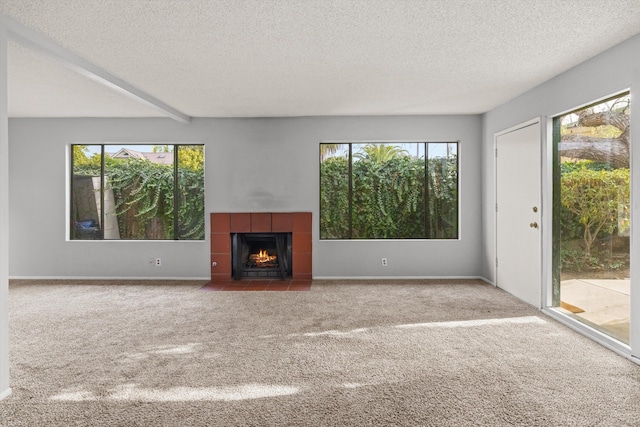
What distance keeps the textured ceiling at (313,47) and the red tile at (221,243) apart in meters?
1.87

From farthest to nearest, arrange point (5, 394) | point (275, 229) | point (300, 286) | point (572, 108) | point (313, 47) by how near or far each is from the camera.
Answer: point (275, 229), point (300, 286), point (572, 108), point (313, 47), point (5, 394)

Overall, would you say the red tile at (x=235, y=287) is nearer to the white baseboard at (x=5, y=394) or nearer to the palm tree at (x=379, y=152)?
the palm tree at (x=379, y=152)

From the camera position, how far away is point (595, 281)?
11.3 feet

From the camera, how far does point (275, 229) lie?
223 inches

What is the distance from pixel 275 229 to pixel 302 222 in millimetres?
401

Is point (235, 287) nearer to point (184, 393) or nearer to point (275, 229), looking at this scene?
point (275, 229)

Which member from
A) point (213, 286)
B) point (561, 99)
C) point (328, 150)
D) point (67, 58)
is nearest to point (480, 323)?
point (561, 99)

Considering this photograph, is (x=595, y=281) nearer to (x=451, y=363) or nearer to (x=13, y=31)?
(x=451, y=363)

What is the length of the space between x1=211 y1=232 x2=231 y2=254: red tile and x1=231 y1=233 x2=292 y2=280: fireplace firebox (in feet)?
0.21

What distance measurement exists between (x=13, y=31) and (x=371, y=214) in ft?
14.6

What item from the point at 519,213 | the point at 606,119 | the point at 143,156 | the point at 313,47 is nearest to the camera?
the point at 313,47

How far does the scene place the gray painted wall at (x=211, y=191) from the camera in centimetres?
566

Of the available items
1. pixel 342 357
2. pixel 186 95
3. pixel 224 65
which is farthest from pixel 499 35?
pixel 186 95

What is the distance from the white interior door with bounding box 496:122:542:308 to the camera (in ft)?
13.6
